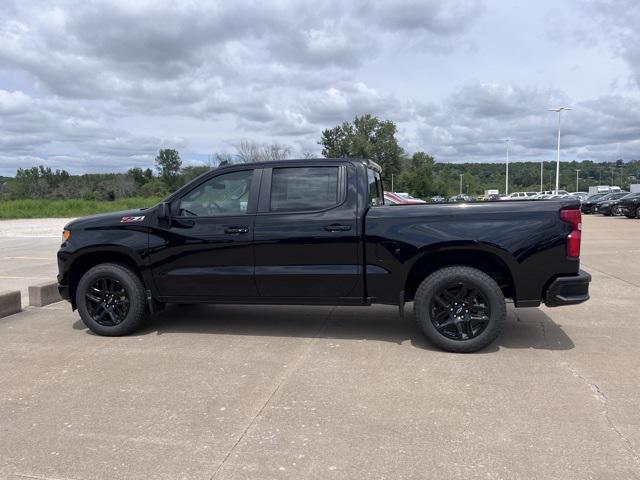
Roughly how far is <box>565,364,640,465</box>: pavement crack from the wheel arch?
95 cm

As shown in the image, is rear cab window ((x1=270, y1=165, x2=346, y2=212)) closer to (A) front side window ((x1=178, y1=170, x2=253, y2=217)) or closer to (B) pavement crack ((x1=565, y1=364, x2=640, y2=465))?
(A) front side window ((x1=178, y1=170, x2=253, y2=217))

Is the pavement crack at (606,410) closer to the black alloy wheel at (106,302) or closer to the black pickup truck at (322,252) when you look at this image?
the black pickup truck at (322,252)

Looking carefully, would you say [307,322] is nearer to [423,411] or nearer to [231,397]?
[231,397]

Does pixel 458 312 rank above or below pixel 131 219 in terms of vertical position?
below

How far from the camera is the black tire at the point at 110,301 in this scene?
5594 mm

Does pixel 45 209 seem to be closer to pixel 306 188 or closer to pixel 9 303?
pixel 9 303

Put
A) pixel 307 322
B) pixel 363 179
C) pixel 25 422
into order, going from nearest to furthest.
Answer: pixel 25 422
pixel 363 179
pixel 307 322

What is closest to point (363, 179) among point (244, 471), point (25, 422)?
point (244, 471)

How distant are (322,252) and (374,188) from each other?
1149 millimetres

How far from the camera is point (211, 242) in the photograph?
211 inches

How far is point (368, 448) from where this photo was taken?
10.6ft

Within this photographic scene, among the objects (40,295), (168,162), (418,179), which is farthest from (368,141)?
(40,295)

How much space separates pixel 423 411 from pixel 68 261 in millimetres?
4074

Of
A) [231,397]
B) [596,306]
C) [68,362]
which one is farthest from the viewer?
[596,306]
